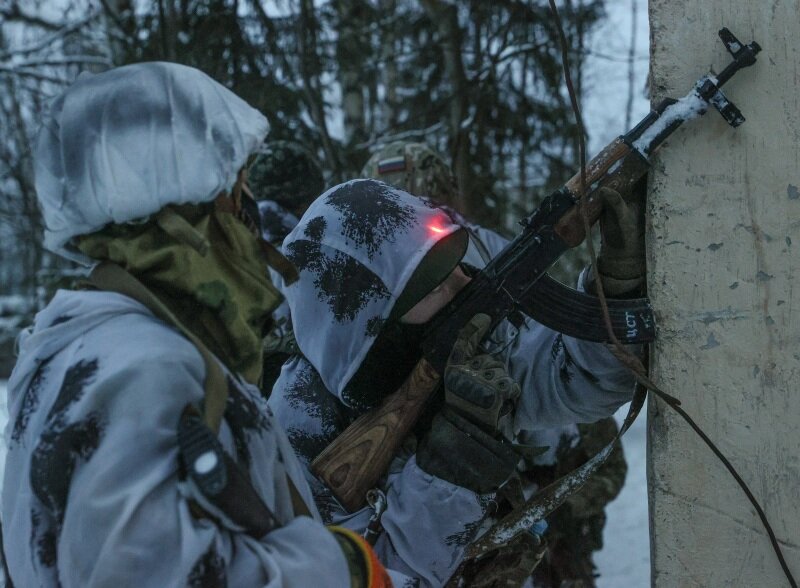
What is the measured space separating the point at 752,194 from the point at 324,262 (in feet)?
3.37

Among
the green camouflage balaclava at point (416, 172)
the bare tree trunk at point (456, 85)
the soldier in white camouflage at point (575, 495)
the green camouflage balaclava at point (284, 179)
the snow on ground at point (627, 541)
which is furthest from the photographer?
the bare tree trunk at point (456, 85)

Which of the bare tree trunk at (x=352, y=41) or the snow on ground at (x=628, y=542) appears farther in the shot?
the bare tree trunk at (x=352, y=41)

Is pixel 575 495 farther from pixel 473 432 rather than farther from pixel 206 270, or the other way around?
pixel 206 270

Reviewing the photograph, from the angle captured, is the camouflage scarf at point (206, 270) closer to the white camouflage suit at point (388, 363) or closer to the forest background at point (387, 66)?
the white camouflage suit at point (388, 363)

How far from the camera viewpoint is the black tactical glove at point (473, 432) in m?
1.89

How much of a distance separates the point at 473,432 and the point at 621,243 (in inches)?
20.4

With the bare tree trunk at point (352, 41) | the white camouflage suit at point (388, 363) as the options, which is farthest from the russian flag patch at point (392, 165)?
the bare tree trunk at point (352, 41)

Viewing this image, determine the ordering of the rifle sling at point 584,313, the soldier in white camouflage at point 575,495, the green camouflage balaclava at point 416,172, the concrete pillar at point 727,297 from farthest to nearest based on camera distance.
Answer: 1. the green camouflage balaclava at point 416,172
2. the soldier in white camouflage at point 575,495
3. the rifle sling at point 584,313
4. the concrete pillar at point 727,297

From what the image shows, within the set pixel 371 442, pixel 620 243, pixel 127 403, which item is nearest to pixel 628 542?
pixel 371 442

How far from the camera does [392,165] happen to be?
4.00 metres

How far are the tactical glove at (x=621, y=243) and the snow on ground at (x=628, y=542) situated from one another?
3.11m

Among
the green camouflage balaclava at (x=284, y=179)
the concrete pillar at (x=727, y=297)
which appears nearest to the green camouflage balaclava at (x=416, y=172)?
the green camouflage balaclava at (x=284, y=179)

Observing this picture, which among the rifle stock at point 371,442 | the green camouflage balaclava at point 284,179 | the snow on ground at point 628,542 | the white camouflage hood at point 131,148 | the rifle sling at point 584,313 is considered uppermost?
the white camouflage hood at point 131,148

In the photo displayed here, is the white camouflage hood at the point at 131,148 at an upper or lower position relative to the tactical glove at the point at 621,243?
upper
